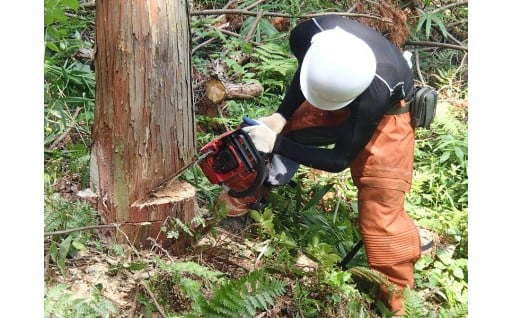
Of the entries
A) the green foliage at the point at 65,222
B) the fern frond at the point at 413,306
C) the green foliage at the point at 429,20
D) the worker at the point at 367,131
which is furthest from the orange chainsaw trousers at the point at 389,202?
the green foliage at the point at 65,222

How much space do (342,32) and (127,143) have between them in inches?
39.9

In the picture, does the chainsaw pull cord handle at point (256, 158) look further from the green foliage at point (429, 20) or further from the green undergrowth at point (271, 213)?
the green foliage at point (429, 20)

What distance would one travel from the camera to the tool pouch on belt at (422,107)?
278 cm

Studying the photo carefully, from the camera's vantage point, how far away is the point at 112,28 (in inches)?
95.4

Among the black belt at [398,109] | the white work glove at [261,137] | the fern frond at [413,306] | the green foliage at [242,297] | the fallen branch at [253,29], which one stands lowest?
the fern frond at [413,306]

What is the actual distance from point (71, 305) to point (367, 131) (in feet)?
4.59

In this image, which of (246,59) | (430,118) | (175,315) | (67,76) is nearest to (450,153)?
(430,118)

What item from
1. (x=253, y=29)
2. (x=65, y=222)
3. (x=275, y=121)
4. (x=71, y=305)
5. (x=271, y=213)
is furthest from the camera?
(x=253, y=29)

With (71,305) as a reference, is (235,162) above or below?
above

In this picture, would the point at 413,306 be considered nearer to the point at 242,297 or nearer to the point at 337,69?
the point at 242,297

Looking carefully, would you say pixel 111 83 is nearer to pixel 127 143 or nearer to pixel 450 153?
pixel 127 143

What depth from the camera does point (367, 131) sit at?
8.68 ft

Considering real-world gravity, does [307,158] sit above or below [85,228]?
above

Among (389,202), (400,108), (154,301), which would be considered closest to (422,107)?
(400,108)
